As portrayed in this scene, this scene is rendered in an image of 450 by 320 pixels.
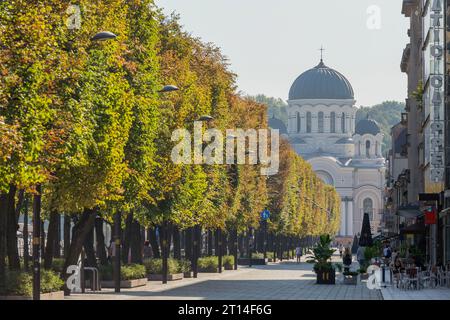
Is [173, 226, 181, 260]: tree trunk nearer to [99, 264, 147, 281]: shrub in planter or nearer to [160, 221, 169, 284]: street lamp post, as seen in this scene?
[160, 221, 169, 284]: street lamp post

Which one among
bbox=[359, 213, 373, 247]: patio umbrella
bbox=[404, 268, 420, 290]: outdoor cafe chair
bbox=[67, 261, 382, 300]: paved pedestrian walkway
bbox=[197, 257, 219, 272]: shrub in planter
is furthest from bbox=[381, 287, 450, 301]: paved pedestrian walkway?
bbox=[359, 213, 373, 247]: patio umbrella

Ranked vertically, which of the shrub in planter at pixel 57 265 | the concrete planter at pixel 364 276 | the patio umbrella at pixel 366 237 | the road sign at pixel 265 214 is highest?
the road sign at pixel 265 214

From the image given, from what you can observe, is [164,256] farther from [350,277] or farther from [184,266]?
[350,277]

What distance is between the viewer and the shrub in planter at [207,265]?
79.5 metres

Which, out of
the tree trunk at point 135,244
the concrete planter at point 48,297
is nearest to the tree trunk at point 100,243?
the tree trunk at point 135,244

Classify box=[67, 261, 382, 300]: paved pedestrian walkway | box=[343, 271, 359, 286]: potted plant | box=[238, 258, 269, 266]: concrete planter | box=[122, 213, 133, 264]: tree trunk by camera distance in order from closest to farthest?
1. box=[67, 261, 382, 300]: paved pedestrian walkway
2. box=[122, 213, 133, 264]: tree trunk
3. box=[343, 271, 359, 286]: potted plant
4. box=[238, 258, 269, 266]: concrete planter

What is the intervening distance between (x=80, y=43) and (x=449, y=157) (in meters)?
31.2

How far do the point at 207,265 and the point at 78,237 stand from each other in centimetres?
3047

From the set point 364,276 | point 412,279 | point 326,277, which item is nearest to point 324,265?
point 326,277

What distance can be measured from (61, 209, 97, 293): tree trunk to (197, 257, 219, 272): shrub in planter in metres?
29.0

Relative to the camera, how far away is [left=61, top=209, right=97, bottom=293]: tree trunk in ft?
163

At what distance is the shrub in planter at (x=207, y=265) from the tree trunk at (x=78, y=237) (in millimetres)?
28996

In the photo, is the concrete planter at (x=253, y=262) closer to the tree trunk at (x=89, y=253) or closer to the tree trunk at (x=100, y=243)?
the tree trunk at (x=100, y=243)
